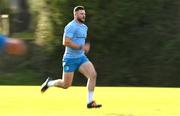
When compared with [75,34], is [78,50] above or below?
below

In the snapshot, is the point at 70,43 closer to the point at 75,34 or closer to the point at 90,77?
the point at 75,34

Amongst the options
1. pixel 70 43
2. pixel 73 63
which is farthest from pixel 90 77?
pixel 70 43
